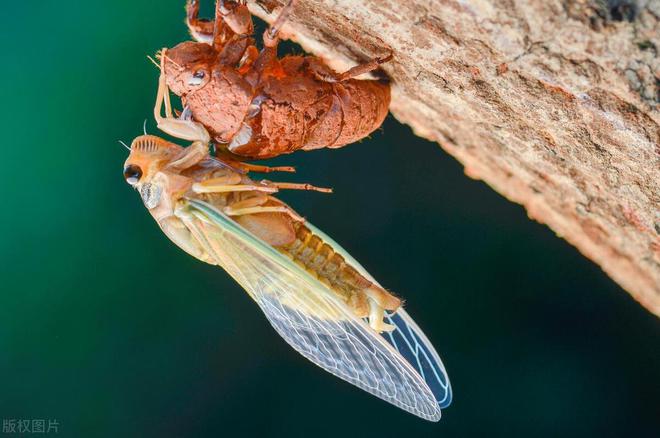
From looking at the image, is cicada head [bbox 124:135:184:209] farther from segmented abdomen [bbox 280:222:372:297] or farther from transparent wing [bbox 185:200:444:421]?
segmented abdomen [bbox 280:222:372:297]

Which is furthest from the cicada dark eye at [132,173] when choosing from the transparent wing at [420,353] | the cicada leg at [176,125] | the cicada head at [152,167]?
the transparent wing at [420,353]

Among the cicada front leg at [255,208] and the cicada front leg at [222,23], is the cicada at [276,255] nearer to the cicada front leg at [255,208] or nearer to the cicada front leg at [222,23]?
the cicada front leg at [255,208]

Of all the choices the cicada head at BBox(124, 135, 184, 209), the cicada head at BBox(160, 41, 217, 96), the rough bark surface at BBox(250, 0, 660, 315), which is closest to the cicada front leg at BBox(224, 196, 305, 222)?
the cicada head at BBox(124, 135, 184, 209)

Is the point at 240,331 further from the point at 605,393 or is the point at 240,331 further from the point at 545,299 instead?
the point at 605,393

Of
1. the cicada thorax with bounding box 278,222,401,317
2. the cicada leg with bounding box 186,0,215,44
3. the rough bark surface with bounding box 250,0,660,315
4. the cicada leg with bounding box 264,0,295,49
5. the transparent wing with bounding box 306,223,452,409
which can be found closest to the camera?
the rough bark surface with bounding box 250,0,660,315

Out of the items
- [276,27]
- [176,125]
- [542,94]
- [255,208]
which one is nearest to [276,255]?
[255,208]

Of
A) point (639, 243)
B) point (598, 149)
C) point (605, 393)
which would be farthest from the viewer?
point (605, 393)

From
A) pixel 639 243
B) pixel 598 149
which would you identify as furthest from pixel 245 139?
pixel 639 243
